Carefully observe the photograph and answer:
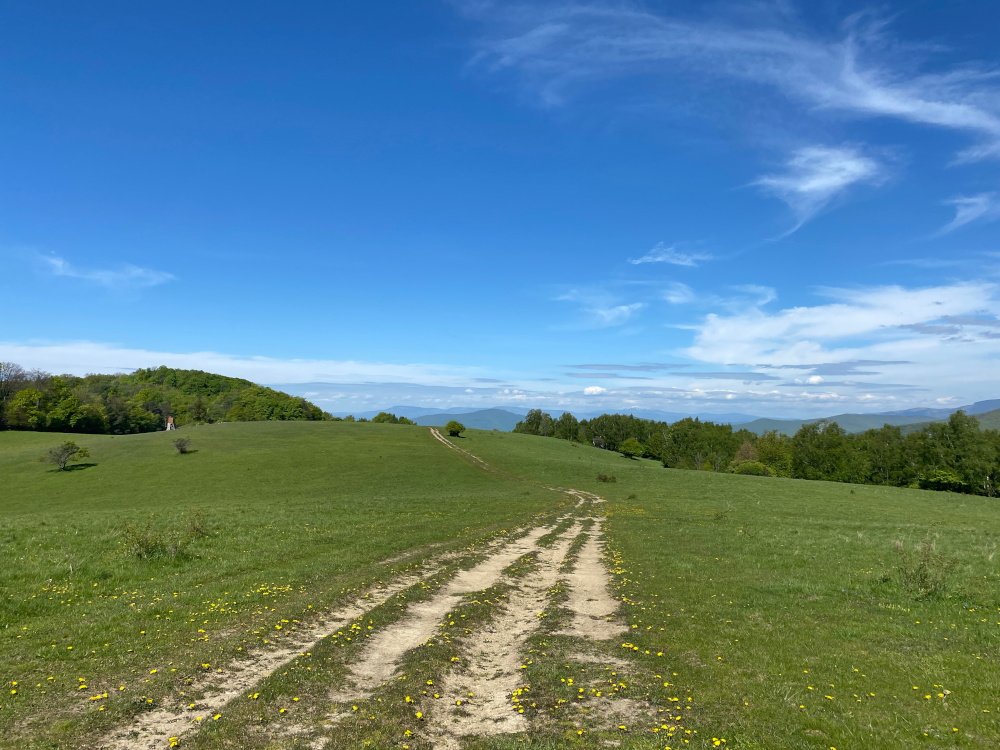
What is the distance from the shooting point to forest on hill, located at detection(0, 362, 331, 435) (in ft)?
391

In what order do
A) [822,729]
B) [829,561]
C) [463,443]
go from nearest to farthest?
1. [822,729]
2. [829,561]
3. [463,443]

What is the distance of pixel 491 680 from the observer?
1111cm

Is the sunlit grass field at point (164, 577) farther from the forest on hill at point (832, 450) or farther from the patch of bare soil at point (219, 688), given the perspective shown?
the forest on hill at point (832, 450)

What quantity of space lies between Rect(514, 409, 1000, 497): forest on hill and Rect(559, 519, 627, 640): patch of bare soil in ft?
338

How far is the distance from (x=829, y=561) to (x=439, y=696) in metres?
21.5

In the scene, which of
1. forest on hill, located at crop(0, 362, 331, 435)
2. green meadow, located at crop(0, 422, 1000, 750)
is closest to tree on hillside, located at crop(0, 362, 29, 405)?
forest on hill, located at crop(0, 362, 331, 435)

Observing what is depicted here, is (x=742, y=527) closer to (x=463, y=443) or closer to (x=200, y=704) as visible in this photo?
(x=200, y=704)

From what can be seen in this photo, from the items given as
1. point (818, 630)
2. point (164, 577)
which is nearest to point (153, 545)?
point (164, 577)

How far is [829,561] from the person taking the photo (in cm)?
2391

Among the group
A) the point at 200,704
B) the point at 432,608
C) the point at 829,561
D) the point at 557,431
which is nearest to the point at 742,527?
the point at 829,561

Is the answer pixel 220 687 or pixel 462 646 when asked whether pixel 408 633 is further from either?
pixel 220 687

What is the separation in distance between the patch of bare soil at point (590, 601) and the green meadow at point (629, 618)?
65 cm

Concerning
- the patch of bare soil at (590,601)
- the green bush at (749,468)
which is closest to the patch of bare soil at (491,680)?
the patch of bare soil at (590,601)

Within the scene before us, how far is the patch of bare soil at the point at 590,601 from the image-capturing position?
14.3m
